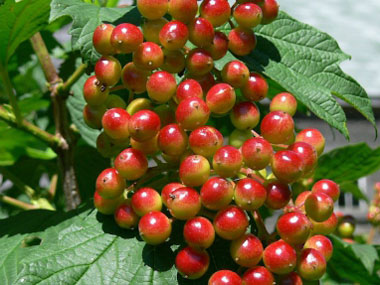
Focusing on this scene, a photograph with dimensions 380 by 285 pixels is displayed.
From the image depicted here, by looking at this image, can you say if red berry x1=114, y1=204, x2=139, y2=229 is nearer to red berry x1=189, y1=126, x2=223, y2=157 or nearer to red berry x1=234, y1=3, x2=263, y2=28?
red berry x1=189, y1=126, x2=223, y2=157

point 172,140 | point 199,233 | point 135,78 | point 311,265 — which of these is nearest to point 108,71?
point 135,78

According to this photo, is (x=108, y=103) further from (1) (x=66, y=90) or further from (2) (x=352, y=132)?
(2) (x=352, y=132)

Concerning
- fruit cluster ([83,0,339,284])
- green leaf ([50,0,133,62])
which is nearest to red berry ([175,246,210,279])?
fruit cluster ([83,0,339,284])

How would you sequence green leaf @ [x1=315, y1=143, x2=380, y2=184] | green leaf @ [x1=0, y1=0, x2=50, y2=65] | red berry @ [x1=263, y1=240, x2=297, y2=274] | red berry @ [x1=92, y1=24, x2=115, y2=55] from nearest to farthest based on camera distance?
1. red berry @ [x1=263, y1=240, x2=297, y2=274]
2. red berry @ [x1=92, y1=24, x2=115, y2=55]
3. green leaf @ [x1=0, y1=0, x2=50, y2=65]
4. green leaf @ [x1=315, y1=143, x2=380, y2=184]

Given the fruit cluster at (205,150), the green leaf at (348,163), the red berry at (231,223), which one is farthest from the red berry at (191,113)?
the green leaf at (348,163)

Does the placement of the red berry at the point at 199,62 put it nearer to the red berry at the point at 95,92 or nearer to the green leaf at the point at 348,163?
the red berry at the point at 95,92

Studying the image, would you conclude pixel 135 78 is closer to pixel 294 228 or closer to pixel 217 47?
pixel 217 47

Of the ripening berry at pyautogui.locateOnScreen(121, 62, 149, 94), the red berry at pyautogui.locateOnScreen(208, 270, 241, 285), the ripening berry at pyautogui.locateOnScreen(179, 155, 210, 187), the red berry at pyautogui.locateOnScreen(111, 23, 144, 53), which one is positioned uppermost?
the red berry at pyautogui.locateOnScreen(111, 23, 144, 53)

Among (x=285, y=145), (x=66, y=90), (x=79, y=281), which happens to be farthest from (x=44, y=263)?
(x=66, y=90)
